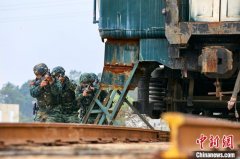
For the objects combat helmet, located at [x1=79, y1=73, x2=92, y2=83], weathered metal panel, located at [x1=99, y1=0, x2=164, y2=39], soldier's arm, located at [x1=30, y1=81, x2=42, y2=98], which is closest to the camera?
weathered metal panel, located at [x1=99, y1=0, x2=164, y2=39]

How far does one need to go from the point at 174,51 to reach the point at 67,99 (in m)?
4.48

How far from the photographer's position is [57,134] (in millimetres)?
7969

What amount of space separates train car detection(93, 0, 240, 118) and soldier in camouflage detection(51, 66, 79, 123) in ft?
7.79

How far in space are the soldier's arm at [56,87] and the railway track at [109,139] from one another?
4953 mm

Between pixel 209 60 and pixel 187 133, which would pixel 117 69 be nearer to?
pixel 209 60

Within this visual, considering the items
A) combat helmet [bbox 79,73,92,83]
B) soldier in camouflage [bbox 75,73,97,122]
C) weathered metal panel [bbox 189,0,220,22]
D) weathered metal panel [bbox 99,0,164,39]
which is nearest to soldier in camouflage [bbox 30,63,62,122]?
soldier in camouflage [bbox 75,73,97,122]

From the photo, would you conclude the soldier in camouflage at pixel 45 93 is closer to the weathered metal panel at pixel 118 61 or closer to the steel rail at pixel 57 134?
the weathered metal panel at pixel 118 61

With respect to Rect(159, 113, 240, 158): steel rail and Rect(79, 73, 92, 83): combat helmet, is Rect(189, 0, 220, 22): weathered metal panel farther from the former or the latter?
Rect(159, 113, 240, 158): steel rail

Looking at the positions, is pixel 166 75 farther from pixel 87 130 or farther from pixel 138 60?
pixel 87 130

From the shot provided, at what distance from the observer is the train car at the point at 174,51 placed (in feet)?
39.6

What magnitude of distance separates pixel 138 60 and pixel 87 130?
4.78 m

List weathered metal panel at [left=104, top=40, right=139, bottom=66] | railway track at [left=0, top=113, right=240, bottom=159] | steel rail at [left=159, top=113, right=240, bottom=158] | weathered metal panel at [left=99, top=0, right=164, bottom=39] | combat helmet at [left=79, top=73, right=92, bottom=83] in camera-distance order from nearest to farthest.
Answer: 1. steel rail at [left=159, top=113, right=240, bottom=158]
2. railway track at [left=0, top=113, right=240, bottom=159]
3. weathered metal panel at [left=99, top=0, right=164, bottom=39]
4. weathered metal panel at [left=104, top=40, right=139, bottom=66]
5. combat helmet at [left=79, top=73, right=92, bottom=83]

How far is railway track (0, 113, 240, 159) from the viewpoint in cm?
418

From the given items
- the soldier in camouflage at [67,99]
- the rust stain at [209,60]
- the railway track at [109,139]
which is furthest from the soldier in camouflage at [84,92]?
the railway track at [109,139]
